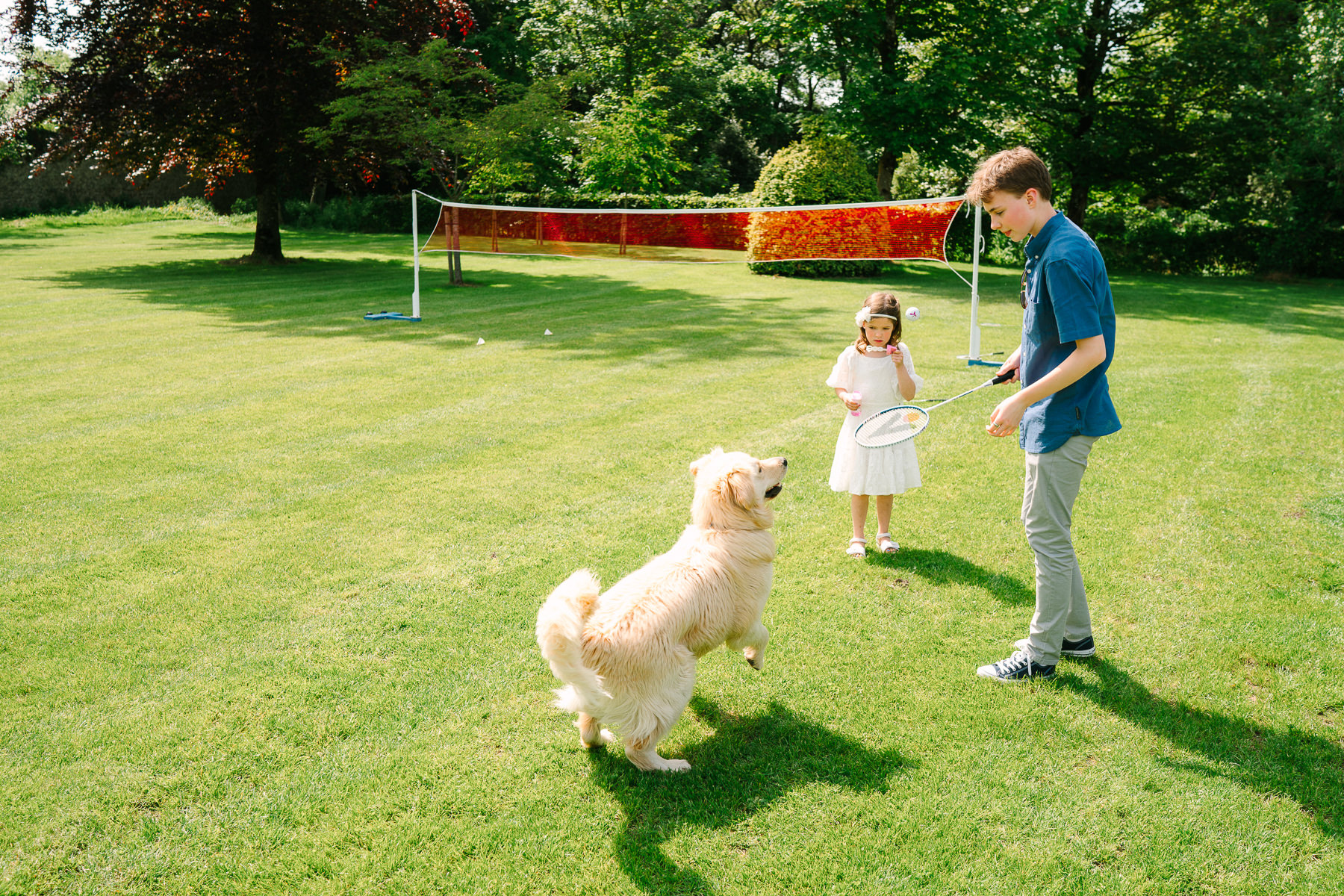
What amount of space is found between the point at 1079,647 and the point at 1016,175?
2.59 m

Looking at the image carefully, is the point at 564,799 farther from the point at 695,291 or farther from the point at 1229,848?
the point at 695,291

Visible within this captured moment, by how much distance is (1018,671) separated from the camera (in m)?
4.48

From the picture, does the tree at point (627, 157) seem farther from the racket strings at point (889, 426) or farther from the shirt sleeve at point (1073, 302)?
the shirt sleeve at point (1073, 302)

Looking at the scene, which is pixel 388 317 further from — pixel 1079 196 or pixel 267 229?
pixel 1079 196

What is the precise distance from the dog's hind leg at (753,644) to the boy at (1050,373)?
1.20 m

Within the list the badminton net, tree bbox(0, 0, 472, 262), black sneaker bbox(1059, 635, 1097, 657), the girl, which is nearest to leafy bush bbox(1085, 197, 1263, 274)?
the badminton net

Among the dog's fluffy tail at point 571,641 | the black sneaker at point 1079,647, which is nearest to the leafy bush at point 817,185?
the black sneaker at point 1079,647

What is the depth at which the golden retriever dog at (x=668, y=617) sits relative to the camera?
345 centimetres

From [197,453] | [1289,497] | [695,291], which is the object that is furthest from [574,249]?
[1289,497]

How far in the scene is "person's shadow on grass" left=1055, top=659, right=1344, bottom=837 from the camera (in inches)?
141

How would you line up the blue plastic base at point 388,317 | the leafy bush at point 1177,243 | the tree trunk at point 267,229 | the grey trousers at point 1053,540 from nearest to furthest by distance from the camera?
the grey trousers at point 1053,540 → the blue plastic base at point 388,317 → the tree trunk at point 267,229 → the leafy bush at point 1177,243

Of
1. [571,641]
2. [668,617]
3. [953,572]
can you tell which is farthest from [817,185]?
[571,641]

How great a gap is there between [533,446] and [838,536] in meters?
3.52

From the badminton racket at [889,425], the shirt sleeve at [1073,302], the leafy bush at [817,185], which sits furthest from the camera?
the leafy bush at [817,185]
